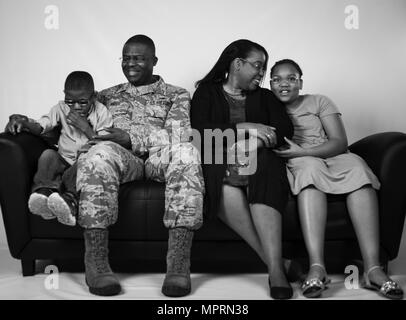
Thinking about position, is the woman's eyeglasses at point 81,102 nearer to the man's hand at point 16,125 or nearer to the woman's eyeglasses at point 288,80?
the man's hand at point 16,125

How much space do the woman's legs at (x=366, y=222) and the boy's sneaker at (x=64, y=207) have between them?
3.59ft

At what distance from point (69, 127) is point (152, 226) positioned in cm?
63

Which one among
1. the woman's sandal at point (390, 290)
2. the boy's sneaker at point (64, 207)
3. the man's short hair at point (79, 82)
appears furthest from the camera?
the man's short hair at point (79, 82)

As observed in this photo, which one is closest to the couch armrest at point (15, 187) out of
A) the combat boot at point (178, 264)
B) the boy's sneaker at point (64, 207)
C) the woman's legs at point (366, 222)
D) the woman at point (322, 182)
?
A: the boy's sneaker at point (64, 207)

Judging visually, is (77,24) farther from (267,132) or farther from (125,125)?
(267,132)

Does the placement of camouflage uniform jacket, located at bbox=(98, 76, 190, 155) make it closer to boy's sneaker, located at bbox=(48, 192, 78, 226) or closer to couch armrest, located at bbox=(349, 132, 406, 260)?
boy's sneaker, located at bbox=(48, 192, 78, 226)

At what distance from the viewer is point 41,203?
2268 millimetres

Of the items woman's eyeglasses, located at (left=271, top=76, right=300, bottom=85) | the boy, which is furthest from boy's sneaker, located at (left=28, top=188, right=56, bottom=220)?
woman's eyeglasses, located at (left=271, top=76, right=300, bottom=85)

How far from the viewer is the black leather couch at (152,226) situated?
2377mm

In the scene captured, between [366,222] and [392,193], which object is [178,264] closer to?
[366,222]

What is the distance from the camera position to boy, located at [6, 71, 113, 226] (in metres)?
2.40

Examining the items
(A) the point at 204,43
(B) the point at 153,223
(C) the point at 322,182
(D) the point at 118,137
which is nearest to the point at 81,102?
(D) the point at 118,137

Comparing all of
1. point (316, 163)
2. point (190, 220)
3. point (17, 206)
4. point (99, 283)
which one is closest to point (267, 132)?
point (316, 163)

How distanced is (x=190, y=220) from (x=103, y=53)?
171 centimetres
